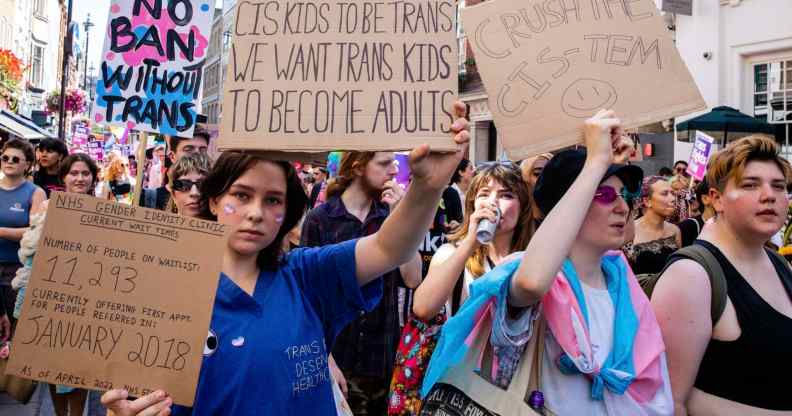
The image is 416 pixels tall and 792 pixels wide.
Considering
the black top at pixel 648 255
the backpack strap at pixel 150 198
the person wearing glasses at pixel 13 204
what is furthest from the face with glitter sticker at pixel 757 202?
the person wearing glasses at pixel 13 204

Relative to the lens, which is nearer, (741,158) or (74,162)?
(741,158)

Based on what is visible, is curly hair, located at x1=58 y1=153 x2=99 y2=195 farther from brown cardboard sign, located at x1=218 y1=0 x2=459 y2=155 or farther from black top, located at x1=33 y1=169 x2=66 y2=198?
brown cardboard sign, located at x1=218 y1=0 x2=459 y2=155

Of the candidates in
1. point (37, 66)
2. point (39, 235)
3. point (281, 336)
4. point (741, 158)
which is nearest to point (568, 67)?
point (741, 158)

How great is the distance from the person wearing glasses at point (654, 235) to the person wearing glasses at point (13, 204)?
4948mm

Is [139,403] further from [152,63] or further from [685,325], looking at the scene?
[152,63]

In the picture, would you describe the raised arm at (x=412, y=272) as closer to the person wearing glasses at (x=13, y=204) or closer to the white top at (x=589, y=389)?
the white top at (x=589, y=389)

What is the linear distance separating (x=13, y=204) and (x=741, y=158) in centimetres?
560

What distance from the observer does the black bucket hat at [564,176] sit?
8.48 feet

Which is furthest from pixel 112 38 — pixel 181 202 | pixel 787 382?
pixel 787 382

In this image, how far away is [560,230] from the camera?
221 centimetres

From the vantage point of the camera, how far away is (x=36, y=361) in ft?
6.43

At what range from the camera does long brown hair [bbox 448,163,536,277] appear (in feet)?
10.9

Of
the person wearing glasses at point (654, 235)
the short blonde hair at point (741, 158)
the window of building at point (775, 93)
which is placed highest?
the window of building at point (775, 93)

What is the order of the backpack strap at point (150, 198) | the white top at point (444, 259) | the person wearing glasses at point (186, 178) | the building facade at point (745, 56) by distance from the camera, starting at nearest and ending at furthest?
the white top at point (444, 259)
the person wearing glasses at point (186, 178)
the backpack strap at point (150, 198)
the building facade at point (745, 56)
